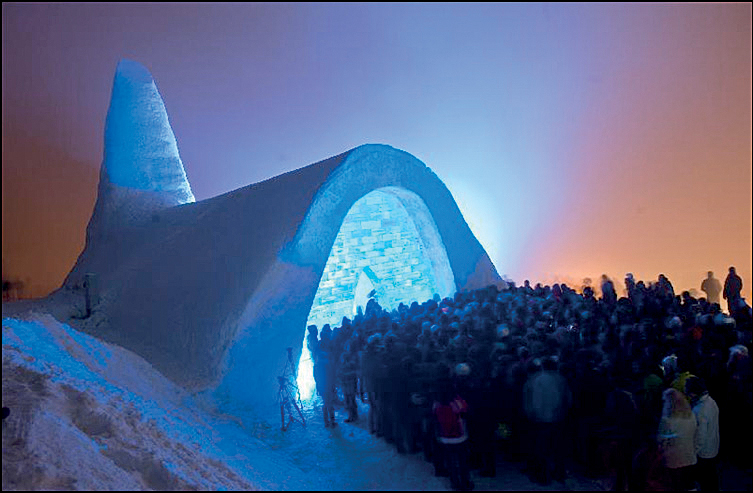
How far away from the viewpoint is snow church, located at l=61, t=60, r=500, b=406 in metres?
10.3

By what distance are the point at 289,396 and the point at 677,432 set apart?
6.14 metres

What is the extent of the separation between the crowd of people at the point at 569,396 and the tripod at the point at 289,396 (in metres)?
0.59

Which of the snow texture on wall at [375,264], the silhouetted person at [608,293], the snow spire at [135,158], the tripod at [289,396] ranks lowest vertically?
the tripod at [289,396]

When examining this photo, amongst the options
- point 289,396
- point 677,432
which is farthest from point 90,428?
point 677,432

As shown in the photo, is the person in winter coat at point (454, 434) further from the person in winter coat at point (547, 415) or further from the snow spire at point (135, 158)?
the snow spire at point (135, 158)

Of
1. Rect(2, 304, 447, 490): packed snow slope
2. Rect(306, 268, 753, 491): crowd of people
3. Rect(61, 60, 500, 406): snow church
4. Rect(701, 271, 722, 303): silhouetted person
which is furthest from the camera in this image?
Rect(701, 271, 722, 303): silhouetted person

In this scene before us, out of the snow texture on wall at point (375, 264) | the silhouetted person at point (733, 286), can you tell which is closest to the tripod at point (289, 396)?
the snow texture on wall at point (375, 264)

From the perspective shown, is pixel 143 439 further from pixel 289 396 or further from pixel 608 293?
pixel 608 293

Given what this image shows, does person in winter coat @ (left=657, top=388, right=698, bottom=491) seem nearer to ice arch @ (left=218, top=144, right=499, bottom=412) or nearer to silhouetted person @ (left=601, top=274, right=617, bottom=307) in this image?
silhouetted person @ (left=601, top=274, right=617, bottom=307)

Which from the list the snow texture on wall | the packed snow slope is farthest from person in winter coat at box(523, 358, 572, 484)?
the snow texture on wall

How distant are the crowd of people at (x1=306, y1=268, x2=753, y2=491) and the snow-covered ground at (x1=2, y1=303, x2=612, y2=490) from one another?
386 millimetres

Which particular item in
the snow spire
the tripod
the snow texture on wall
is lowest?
the tripod

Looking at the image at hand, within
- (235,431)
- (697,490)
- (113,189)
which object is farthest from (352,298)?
(113,189)

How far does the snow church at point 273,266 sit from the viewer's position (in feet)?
33.7
